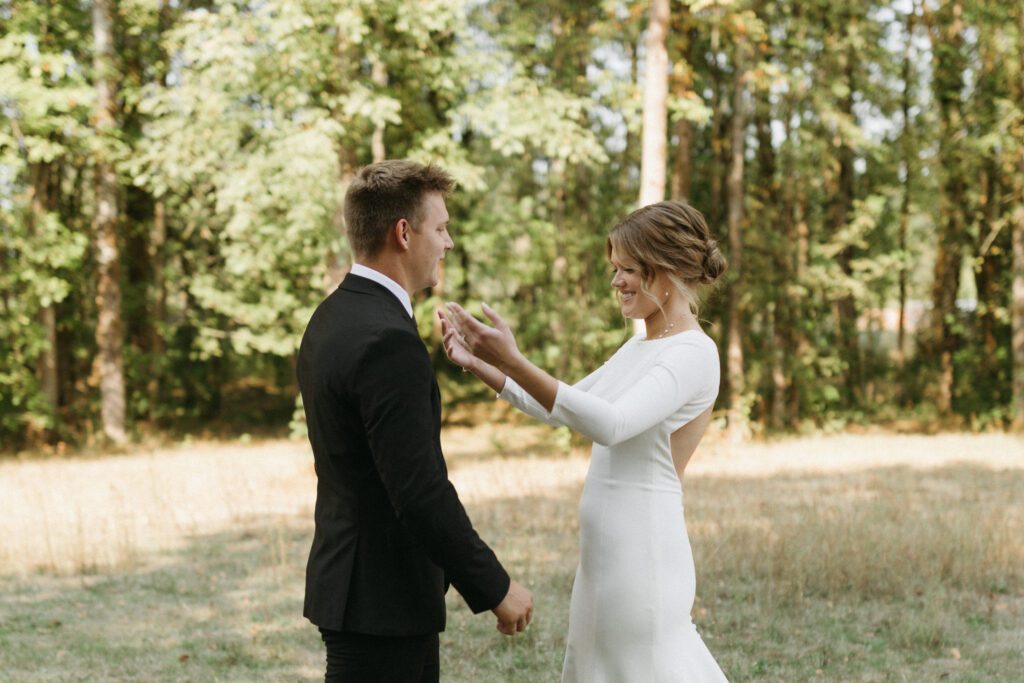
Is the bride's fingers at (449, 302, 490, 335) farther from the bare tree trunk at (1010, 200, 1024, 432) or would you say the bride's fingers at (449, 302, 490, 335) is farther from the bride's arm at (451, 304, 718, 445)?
the bare tree trunk at (1010, 200, 1024, 432)

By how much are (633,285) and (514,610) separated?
3.73ft

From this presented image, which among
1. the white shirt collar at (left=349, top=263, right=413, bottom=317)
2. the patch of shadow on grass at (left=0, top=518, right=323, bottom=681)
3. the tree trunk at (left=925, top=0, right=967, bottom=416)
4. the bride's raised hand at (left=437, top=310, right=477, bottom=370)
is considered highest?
the tree trunk at (left=925, top=0, right=967, bottom=416)

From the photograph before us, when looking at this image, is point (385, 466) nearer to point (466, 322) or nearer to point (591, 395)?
point (466, 322)

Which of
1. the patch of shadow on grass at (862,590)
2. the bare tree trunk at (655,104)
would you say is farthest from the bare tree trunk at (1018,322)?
the patch of shadow on grass at (862,590)

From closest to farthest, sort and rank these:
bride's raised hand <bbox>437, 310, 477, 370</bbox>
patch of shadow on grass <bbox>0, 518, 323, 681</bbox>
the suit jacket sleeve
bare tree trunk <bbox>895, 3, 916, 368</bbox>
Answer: the suit jacket sleeve
bride's raised hand <bbox>437, 310, 477, 370</bbox>
patch of shadow on grass <bbox>0, 518, 323, 681</bbox>
bare tree trunk <bbox>895, 3, 916, 368</bbox>

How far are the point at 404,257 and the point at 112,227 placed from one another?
16.3 m

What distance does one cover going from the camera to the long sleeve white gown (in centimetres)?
324

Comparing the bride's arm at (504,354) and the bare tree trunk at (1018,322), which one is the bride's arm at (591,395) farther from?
the bare tree trunk at (1018,322)

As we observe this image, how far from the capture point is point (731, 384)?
1927 centimetres

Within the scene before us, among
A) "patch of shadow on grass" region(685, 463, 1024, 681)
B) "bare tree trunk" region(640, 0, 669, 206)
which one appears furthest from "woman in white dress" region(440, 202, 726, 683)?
"bare tree trunk" region(640, 0, 669, 206)

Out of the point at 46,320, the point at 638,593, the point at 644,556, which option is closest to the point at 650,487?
the point at 644,556

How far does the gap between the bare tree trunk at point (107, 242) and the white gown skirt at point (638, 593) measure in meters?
15.5

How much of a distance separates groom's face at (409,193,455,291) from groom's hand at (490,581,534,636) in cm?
92

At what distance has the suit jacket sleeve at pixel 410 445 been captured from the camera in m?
2.66
